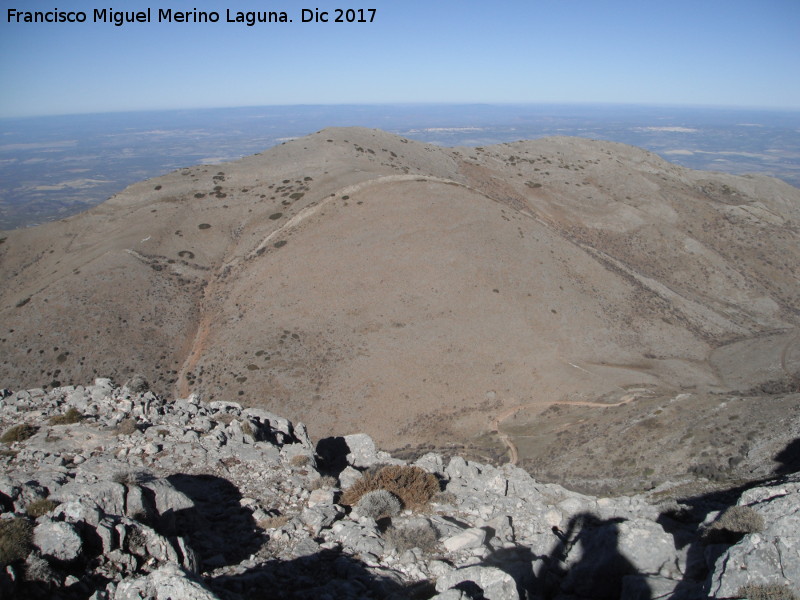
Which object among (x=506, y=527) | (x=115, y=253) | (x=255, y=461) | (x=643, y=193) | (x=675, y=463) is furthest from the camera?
(x=643, y=193)

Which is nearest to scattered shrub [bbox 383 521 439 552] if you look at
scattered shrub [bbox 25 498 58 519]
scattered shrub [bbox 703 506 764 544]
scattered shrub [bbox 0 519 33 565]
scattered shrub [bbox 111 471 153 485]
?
scattered shrub [bbox 703 506 764 544]

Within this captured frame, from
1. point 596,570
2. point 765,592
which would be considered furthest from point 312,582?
point 765,592

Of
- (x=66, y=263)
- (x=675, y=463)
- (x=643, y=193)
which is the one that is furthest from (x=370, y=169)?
(x=675, y=463)

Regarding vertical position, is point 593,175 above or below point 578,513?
above

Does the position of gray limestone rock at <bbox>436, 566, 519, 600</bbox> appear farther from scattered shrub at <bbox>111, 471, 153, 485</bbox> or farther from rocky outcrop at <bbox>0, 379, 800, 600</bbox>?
scattered shrub at <bbox>111, 471, 153, 485</bbox>

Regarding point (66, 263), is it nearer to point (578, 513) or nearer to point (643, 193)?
point (578, 513)

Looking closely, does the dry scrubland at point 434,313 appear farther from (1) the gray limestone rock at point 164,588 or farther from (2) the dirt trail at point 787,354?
(1) the gray limestone rock at point 164,588
